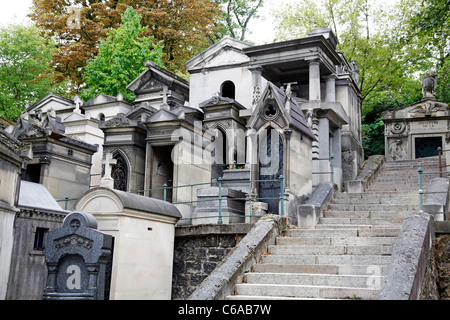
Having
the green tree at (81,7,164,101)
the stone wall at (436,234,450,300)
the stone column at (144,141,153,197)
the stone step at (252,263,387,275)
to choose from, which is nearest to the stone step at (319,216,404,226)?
the stone wall at (436,234,450,300)

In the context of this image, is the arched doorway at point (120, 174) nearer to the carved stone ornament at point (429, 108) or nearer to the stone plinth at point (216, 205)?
the stone plinth at point (216, 205)

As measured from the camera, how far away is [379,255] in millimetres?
8219

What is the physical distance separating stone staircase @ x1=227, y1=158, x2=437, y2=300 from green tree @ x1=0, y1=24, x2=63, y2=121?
75.5 ft

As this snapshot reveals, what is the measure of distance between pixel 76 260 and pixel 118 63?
19916mm

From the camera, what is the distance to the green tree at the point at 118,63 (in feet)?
86.4

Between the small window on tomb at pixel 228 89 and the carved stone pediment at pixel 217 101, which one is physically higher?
the small window on tomb at pixel 228 89

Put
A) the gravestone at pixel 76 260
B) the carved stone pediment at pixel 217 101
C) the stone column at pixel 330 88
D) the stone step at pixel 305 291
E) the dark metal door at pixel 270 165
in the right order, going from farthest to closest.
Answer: the stone column at pixel 330 88 < the carved stone pediment at pixel 217 101 < the dark metal door at pixel 270 165 < the gravestone at pixel 76 260 < the stone step at pixel 305 291

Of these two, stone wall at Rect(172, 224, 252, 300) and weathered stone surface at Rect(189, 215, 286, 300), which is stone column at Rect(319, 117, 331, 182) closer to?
stone wall at Rect(172, 224, 252, 300)

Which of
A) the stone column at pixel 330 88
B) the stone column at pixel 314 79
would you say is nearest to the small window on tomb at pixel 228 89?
the stone column at pixel 330 88

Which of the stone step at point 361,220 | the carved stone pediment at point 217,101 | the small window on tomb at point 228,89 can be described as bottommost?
the stone step at point 361,220

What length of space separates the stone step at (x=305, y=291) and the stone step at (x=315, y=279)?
9.6 inches
